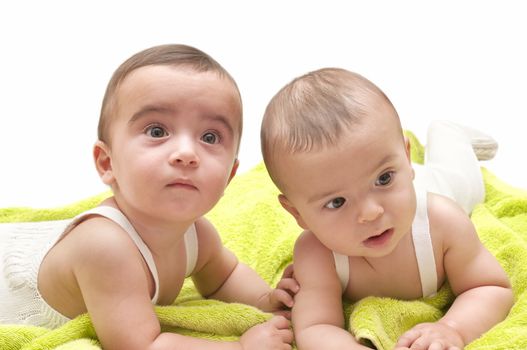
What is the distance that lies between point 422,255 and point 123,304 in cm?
60

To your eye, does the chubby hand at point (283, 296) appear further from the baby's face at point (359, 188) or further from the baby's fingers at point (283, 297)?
the baby's face at point (359, 188)

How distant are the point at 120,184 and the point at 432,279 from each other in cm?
66

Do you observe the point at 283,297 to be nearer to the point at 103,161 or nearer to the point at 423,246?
the point at 423,246

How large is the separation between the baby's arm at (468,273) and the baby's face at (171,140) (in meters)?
0.46

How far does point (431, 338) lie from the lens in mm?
1479

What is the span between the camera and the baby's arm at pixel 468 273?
1.62m

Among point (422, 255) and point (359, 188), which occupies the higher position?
point (359, 188)

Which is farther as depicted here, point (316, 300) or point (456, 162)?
point (456, 162)

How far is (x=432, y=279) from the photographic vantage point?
1714 mm

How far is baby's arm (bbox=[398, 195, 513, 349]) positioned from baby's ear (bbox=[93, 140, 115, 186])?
2.14 ft

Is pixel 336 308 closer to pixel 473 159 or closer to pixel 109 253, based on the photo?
pixel 109 253

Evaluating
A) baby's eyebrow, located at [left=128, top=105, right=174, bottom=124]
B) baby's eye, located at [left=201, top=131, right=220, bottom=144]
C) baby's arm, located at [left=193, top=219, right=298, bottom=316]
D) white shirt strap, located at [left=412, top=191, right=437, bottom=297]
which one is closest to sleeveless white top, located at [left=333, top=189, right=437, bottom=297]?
white shirt strap, located at [left=412, top=191, right=437, bottom=297]

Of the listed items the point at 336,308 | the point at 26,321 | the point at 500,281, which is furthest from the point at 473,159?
the point at 26,321

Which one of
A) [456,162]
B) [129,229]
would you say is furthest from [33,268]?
[456,162]
